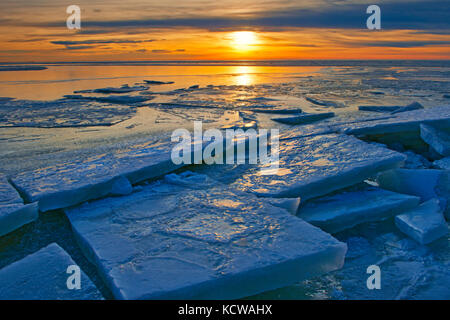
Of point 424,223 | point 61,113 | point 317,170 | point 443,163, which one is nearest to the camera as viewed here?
point 424,223

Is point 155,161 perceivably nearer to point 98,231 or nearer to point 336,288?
point 98,231

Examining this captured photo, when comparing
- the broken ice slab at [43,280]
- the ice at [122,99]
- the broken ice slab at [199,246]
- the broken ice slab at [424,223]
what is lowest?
the broken ice slab at [424,223]

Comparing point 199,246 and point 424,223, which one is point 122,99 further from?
point 424,223

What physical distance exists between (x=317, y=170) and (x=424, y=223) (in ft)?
2.55

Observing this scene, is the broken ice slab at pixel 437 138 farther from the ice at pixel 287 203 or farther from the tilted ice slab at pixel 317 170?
the ice at pixel 287 203

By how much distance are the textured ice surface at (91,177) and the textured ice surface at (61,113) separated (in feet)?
8.61

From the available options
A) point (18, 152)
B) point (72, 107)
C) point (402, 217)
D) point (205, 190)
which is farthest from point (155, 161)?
point (72, 107)

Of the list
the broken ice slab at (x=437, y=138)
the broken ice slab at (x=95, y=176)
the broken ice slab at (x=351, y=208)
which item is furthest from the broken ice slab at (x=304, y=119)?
the broken ice slab at (x=351, y=208)

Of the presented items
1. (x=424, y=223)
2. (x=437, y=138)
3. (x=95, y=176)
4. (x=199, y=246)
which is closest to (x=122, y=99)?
(x=95, y=176)

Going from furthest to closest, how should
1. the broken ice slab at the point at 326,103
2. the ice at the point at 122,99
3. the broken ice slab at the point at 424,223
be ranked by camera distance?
1. the ice at the point at 122,99
2. the broken ice slab at the point at 326,103
3. the broken ice slab at the point at 424,223

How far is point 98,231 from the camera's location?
1821 millimetres

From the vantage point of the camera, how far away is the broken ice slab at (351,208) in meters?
2.13

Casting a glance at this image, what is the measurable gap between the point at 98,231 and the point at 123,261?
0.36 m

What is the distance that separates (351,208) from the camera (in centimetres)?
223
